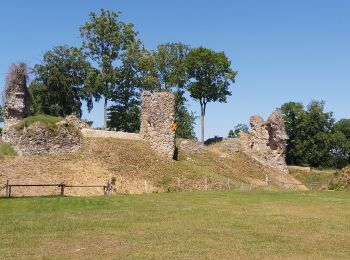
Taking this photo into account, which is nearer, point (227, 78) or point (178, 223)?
point (178, 223)

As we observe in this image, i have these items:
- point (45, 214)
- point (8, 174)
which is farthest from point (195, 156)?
point (45, 214)

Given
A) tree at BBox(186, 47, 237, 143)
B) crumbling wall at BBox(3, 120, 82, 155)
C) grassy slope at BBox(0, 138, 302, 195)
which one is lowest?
grassy slope at BBox(0, 138, 302, 195)

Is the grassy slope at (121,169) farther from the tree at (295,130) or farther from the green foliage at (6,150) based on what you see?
the tree at (295,130)

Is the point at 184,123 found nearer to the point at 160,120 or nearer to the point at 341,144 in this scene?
the point at 341,144

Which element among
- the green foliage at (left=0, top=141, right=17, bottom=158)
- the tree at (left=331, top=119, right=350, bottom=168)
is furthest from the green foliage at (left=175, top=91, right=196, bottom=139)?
the green foliage at (left=0, top=141, right=17, bottom=158)

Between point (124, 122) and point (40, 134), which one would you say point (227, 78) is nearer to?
point (124, 122)

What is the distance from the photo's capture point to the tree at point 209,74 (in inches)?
2138

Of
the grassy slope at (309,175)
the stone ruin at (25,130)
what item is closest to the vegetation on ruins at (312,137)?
the grassy slope at (309,175)

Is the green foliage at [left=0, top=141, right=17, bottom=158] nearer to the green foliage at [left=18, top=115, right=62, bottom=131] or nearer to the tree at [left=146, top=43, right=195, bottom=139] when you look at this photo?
the green foliage at [left=18, top=115, right=62, bottom=131]

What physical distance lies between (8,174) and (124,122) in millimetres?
26640

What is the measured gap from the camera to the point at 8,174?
30922mm

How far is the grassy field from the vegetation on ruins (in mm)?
45361

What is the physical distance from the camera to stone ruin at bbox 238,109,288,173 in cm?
4966

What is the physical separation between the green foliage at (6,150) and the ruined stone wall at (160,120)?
440 inches
